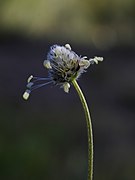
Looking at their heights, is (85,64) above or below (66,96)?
below

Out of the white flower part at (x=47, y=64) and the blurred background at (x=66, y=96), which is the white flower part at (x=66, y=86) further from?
the blurred background at (x=66, y=96)

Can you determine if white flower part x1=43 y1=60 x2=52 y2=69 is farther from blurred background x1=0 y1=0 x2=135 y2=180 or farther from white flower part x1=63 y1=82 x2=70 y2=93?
blurred background x1=0 y1=0 x2=135 y2=180

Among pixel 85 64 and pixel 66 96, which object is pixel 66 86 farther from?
pixel 66 96

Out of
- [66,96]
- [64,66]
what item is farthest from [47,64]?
[66,96]

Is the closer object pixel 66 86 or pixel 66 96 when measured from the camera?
pixel 66 86

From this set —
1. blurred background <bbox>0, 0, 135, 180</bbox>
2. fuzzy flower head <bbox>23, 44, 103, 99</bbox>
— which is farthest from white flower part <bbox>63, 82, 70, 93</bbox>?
blurred background <bbox>0, 0, 135, 180</bbox>

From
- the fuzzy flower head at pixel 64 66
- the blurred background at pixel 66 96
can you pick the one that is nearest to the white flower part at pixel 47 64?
the fuzzy flower head at pixel 64 66

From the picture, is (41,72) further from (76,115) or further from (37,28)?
(37,28)
